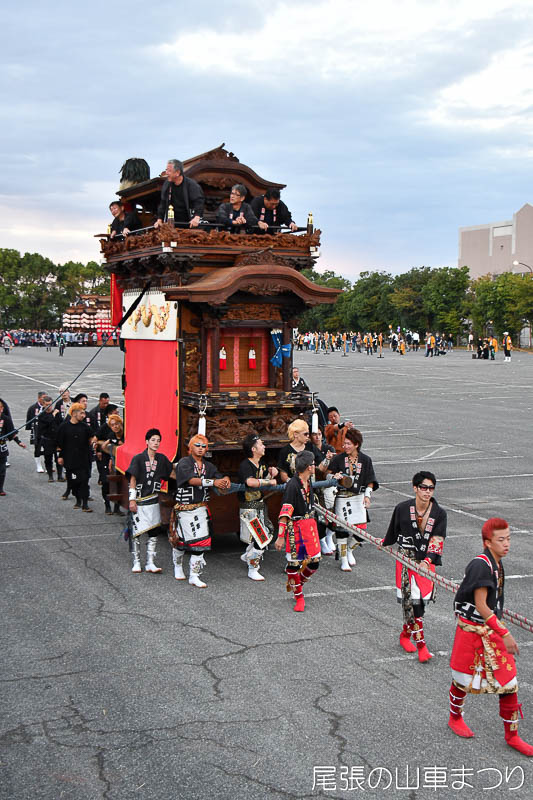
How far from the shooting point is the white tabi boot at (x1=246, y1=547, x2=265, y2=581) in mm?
11266

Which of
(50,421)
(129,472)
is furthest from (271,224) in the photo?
(50,421)

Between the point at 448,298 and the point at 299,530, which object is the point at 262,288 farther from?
the point at 448,298

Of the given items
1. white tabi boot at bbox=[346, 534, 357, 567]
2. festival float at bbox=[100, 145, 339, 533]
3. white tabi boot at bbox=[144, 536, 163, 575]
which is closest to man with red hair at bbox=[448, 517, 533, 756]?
white tabi boot at bbox=[346, 534, 357, 567]

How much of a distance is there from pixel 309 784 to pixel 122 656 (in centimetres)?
301

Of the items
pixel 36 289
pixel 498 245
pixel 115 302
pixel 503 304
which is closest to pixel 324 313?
pixel 498 245

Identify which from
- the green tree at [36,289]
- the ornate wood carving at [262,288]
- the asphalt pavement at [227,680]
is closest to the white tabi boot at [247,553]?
the asphalt pavement at [227,680]

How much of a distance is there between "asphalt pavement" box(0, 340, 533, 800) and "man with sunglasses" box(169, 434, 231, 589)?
506 millimetres

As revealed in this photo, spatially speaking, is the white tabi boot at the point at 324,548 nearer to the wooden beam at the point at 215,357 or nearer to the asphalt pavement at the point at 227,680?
the asphalt pavement at the point at 227,680

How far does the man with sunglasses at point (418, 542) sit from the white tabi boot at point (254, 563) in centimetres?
304

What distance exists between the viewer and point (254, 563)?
11328mm

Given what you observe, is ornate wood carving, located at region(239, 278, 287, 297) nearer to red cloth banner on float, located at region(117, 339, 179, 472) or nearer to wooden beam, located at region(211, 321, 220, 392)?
wooden beam, located at region(211, 321, 220, 392)

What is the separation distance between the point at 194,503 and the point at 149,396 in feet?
12.2

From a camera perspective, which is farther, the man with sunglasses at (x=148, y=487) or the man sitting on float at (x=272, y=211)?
the man sitting on float at (x=272, y=211)

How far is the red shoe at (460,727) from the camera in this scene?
679 centimetres
